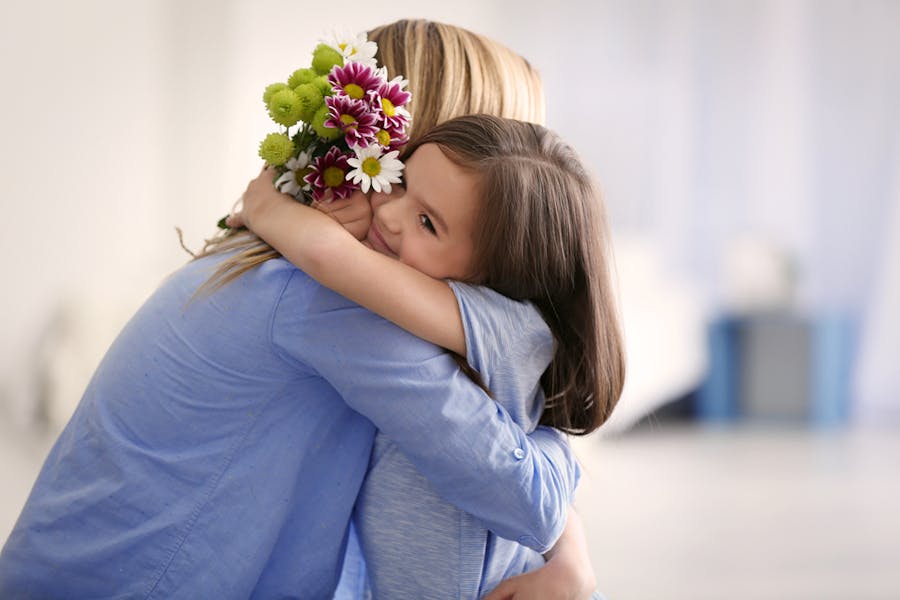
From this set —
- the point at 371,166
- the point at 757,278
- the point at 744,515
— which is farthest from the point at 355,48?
the point at 757,278

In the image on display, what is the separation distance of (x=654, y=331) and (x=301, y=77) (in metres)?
3.85

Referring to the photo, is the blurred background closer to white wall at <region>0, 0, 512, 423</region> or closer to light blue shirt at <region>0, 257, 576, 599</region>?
white wall at <region>0, 0, 512, 423</region>

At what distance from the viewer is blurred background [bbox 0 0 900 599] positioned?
10.0 ft

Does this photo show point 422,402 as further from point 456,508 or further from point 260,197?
Answer: point 260,197

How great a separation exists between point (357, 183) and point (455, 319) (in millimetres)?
199

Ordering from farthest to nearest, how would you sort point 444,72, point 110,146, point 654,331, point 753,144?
point 753,144 < point 654,331 < point 110,146 < point 444,72

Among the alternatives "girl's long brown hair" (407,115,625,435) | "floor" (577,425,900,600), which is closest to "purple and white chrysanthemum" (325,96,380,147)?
"girl's long brown hair" (407,115,625,435)

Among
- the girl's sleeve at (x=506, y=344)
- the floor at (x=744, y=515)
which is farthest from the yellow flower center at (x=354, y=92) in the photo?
the floor at (x=744, y=515)

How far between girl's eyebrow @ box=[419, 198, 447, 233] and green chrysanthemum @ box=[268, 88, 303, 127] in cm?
17

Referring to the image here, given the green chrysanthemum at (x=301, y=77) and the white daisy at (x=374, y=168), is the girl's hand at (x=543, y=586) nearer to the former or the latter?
the white daisy at (x=374, y=168)

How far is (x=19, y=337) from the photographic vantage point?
3.09m

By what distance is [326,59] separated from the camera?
4.12 ft

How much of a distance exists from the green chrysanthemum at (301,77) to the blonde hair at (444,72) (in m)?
0.13

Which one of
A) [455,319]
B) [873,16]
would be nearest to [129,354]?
[455,319]
